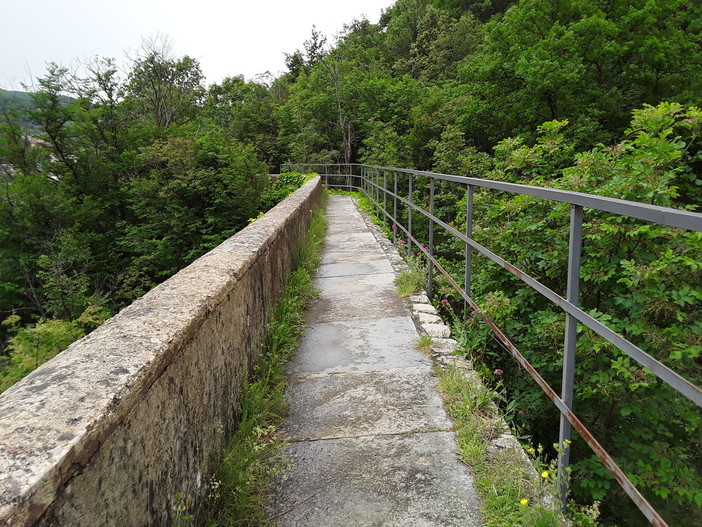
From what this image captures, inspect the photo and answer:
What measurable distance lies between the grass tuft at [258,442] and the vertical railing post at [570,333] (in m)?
1.09

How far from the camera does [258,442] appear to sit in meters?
2.12

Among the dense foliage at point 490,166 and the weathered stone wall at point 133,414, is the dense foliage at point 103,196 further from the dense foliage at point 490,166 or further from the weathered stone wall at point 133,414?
the weathered stone wall at point 133,414

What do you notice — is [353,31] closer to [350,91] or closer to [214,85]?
[214,85]

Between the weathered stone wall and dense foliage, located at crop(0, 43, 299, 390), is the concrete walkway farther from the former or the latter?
dense foliage, located at crop(0, 43, 299, 390)

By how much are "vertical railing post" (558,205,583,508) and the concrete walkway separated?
1.14ft

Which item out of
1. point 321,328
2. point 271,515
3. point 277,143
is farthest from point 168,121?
point 271,515

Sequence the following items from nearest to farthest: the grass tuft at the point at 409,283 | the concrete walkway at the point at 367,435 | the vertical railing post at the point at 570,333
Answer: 1. the vertical railing post at the point at 570,333
2. the concrete walkway at the point at 367,435
3. the grass tuft at the point at 409,283

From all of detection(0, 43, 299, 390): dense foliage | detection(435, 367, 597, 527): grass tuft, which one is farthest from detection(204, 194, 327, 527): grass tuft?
detection(0, 43, 299, 390): dense foliage

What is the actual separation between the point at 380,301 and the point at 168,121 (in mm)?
27479

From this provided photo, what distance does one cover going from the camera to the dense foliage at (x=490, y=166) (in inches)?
109

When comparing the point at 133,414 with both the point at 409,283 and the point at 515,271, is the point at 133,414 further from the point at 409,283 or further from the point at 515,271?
the point at 409,283

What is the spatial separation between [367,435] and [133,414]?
4.20 ft

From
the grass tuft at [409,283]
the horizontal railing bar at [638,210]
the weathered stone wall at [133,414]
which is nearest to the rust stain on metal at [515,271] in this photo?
the horizontal railing bar at [638,210]

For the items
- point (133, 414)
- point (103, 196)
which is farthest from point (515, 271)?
point (103, 196)
